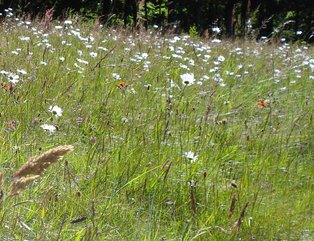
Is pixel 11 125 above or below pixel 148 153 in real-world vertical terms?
above

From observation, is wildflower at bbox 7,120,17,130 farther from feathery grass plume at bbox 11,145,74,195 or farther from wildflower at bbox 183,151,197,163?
feathery grass plume at bbox 11,145,74,195

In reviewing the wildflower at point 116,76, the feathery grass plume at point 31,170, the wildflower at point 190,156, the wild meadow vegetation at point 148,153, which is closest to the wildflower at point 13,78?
the wild meadow vegetation at point 148,153

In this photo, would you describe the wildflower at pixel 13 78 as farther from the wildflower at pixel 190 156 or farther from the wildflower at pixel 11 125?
the wildflower at pixel 190 156

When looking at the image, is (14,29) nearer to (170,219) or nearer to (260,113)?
(260,113)

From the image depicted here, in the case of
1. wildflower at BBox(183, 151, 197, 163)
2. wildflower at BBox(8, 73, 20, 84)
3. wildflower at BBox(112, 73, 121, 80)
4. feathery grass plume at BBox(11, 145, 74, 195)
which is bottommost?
wildflower at BBox(112, 73, 121, 80)

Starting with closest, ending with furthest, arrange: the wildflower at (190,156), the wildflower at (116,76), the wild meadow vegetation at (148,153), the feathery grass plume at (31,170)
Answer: the feathery grass plume at (31,170), the wild meadow vegetation at (148,153), the wildflower at (190,156), the wildflower at (116,76)

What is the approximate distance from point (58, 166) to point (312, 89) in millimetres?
3034

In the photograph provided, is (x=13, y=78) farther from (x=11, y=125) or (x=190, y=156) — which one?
(x=190, y=156)

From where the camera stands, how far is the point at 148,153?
2.75 metres

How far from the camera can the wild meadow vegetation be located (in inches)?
79.7

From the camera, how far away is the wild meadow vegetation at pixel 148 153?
2.03 metres

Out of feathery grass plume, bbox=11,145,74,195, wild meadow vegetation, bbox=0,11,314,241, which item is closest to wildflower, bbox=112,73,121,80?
wild meadow vegetation, bbox=0,11,314,241

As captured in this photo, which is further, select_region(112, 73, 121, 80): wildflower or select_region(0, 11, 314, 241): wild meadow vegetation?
select_region(112, 73, 121, 80): wildflower

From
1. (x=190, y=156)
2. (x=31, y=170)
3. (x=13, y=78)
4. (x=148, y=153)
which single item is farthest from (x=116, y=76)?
(x=31, y=170)
